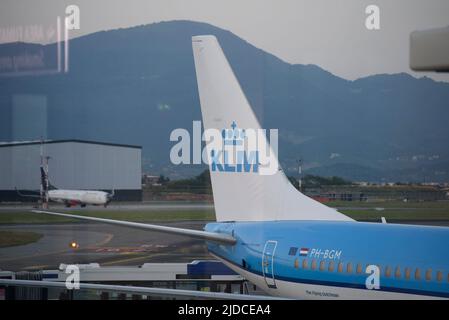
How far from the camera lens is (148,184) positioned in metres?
3.86

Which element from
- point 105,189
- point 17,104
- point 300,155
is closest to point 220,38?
point 300,155

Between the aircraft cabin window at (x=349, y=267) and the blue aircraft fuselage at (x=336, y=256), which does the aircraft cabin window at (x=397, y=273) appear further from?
the aircraft cabin window at (x=349, y=267)

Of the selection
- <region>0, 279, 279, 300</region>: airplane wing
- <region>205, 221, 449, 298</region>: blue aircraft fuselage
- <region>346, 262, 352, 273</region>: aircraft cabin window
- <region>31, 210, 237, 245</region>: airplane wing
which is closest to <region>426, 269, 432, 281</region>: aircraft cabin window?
<region>205, 221, 449, 298</region>: blue aircraft fuselage

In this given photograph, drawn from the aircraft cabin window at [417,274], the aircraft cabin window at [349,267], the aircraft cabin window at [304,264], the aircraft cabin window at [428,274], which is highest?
the aircraft cabin window at [428,274]

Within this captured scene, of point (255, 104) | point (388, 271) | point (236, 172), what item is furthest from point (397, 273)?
point (236, 172)

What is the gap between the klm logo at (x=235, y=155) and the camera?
14.8 feet

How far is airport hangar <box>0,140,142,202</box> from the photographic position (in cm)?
340

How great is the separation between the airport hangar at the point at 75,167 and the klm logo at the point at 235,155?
0.64m

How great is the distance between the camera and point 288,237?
5.93 metres

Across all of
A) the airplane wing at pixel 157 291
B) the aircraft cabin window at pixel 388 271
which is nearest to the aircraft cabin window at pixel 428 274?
the aircraft cabin window at pixel 388 271

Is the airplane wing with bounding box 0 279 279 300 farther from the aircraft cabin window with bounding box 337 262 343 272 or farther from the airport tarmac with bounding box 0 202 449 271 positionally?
the aircraft cabin window with bounding box 337 262 343 272

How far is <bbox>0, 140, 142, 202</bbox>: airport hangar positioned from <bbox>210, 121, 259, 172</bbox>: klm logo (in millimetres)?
645
